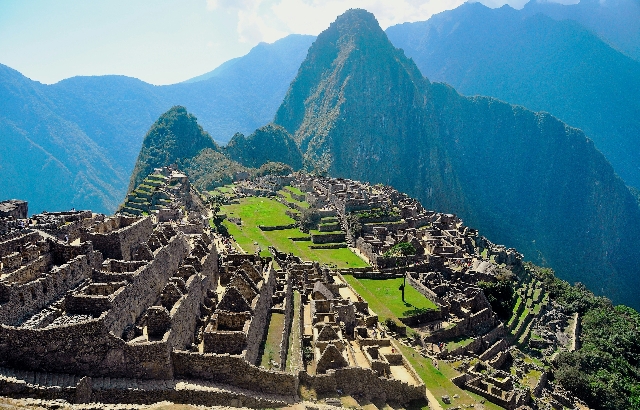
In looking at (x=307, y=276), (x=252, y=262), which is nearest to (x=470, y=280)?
(x=307, y=276)

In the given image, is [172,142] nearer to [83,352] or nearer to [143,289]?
[143,289]

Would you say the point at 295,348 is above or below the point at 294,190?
below

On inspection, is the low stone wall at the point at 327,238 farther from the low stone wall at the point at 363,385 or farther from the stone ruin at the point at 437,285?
the low stone wall at the point at 363,385

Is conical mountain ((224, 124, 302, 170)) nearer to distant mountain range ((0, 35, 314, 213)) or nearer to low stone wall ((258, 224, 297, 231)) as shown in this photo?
distant mountain range ((0, 35, 314, 213))

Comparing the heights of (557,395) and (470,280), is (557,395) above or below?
below

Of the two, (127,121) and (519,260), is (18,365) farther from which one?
(127,121)

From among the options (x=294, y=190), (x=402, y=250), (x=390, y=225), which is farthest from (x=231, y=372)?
(x=294, y=190)

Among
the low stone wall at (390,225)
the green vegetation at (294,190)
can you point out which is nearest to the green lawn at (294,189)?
the green vegetation at (294,190)
